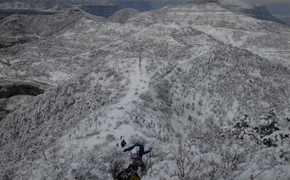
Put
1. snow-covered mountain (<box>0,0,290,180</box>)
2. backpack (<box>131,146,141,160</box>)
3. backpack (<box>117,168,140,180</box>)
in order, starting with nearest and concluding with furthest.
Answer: backpack (<box>117,168,140,180</box>), backpack (<box>131,146,141,160</box>), snow-covered mountain (<box>0,0,290,180</box>)

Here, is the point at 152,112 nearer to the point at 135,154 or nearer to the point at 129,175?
the point at 135,154

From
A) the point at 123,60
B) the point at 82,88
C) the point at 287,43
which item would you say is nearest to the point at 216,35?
the point at 287,43

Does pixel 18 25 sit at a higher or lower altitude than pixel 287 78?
higher

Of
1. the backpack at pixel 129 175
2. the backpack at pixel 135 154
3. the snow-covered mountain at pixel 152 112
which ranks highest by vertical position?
the backpack at pixel 135 154

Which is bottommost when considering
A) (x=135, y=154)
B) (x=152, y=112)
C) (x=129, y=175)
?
(x=152, y=112)

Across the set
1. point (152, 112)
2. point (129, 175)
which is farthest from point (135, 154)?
point (152, 112)

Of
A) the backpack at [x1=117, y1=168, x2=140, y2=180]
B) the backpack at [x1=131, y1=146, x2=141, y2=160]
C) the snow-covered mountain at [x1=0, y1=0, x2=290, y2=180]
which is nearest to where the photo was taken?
the backpack at [x1=117, y1=168, x2=140, y2=180]

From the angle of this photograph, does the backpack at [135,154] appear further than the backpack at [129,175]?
Yes

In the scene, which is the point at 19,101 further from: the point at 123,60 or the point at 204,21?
the point at 204,21
